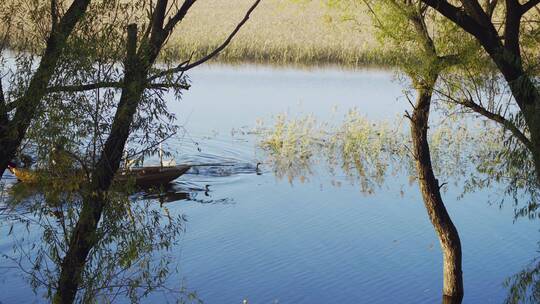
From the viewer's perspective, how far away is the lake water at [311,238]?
1124 cm

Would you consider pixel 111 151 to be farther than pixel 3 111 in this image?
Yes

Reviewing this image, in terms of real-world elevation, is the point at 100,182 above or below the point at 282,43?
below

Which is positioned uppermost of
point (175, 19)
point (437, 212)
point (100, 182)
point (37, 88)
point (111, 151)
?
point (175, 19)

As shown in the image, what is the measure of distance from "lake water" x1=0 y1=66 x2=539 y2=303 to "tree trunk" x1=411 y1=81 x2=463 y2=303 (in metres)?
0.44

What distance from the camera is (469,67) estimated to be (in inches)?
433

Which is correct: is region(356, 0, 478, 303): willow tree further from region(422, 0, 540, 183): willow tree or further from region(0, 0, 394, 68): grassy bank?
region(0, 0, 394, 68): grassy bank

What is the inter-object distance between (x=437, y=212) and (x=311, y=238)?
9.53 ft

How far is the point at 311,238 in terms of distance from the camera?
Result: 13375 millimetres

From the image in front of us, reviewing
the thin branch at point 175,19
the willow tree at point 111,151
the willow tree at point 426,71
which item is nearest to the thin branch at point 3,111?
the willow tree at point 111,151

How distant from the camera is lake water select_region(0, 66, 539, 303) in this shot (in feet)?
36.9

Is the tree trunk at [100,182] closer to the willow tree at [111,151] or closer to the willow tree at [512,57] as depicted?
the willow tree at [111,151]

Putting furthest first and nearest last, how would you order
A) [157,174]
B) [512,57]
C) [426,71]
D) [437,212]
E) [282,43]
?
[282,43], [157,174], [437,212], [426,71], [512,57]

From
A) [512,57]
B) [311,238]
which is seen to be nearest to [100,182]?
[512,57]

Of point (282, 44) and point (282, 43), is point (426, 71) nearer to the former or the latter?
point (282, 44)
